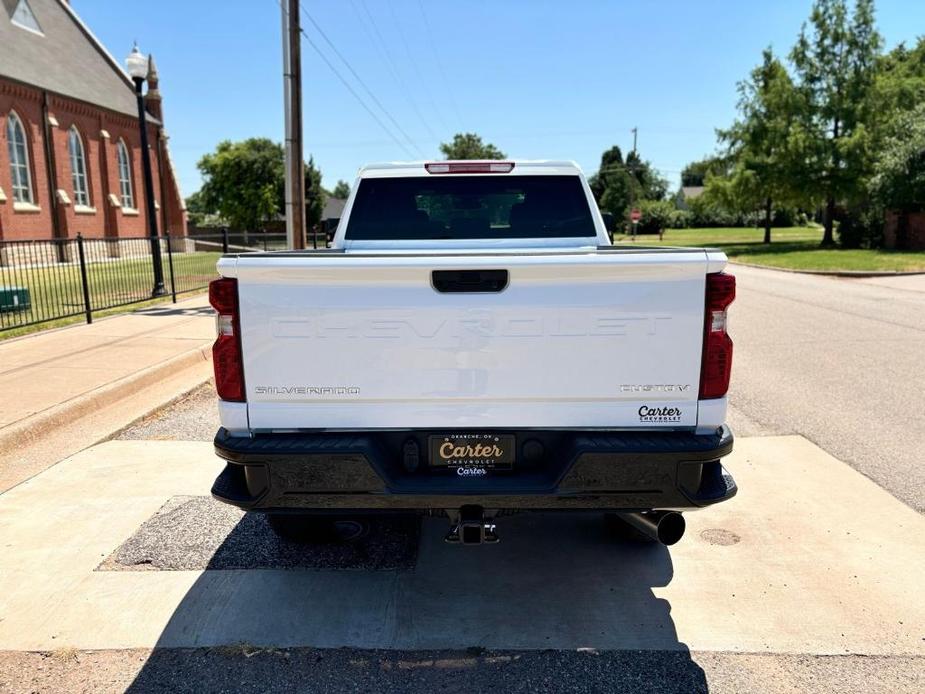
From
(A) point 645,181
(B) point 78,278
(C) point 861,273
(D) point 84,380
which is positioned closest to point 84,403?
(D) point 84,380

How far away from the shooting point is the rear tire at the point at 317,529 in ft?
13.0

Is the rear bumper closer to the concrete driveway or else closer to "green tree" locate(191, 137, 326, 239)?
the concrete driveway

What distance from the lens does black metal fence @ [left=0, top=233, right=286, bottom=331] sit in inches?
474

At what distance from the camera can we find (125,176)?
129ft

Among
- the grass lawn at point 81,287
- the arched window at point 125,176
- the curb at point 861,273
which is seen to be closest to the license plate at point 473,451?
the grass lawn at point 81,287

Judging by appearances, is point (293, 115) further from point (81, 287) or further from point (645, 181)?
point (645, 181)

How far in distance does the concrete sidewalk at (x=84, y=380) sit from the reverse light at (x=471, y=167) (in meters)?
3.87

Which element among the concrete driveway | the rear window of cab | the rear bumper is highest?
the rear window of cab

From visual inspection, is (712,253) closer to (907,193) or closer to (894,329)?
(894,329)

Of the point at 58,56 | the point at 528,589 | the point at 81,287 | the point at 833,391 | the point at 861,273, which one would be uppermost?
the point at 58,56

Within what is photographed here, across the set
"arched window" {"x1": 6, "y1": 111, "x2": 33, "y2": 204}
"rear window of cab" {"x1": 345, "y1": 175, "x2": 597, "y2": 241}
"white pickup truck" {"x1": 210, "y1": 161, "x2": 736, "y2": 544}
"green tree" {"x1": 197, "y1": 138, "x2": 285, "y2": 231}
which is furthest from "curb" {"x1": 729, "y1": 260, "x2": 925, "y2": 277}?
"green tree" {"x1": 197, "y1": 138, "x2": 285, "y2": 231}

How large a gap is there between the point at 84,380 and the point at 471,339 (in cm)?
628

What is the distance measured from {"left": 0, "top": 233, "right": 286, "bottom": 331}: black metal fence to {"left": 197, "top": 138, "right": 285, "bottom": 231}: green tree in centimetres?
5097

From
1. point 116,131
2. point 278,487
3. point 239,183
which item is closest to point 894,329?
point 278,487
